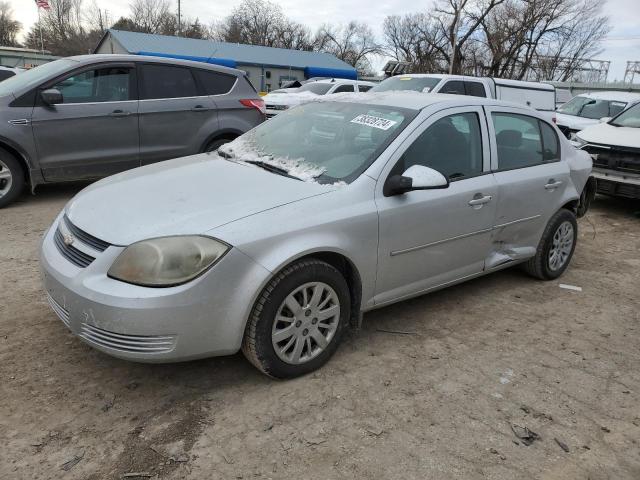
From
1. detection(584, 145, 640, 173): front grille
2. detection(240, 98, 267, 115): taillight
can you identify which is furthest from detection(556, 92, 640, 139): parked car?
detection(240, 98, 267, 115): taillight

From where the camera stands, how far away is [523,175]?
165 inches

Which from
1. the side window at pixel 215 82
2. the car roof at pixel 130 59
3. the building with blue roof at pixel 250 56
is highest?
the building with blue roof at pixel 250 56

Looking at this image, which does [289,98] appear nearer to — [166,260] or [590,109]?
[590,109]

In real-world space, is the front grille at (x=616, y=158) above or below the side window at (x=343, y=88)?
below

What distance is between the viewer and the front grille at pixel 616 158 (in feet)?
23.8

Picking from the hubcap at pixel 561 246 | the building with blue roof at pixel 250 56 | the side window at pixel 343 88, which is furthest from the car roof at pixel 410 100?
the building with blue roof at pixel 250 56

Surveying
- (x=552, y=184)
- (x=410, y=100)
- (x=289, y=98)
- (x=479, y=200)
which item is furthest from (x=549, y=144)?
(x=289, y=98)

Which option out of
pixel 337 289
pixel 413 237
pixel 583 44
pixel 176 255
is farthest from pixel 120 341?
pixel 583 44

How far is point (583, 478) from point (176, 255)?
2.15m

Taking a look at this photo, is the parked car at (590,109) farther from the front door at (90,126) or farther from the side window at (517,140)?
the front door at (90,126)

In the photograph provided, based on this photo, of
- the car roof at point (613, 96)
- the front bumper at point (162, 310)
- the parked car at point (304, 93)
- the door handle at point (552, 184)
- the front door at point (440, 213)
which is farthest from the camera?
the parked car at point (304, 93)

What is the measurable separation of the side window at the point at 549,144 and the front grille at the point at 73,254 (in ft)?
12.1

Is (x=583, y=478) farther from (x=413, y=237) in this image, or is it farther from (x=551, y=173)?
(x=551, y=173)

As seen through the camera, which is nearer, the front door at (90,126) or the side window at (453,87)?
the front door at (90,126)
